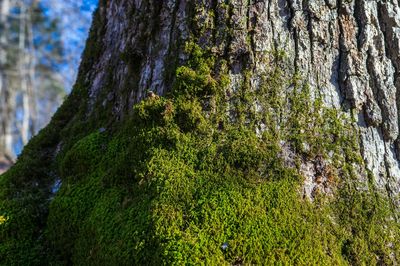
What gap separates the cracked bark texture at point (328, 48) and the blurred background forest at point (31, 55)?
14.4 metres

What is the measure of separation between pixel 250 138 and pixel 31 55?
1740 cm

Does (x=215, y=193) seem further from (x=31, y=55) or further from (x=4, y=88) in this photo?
(x=4, y=88)

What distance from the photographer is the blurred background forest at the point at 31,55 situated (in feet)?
56.4

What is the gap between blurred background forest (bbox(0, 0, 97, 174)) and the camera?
17188 millimetres

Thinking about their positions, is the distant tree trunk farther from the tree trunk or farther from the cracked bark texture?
the cracked bark texture

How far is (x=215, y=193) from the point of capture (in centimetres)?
186

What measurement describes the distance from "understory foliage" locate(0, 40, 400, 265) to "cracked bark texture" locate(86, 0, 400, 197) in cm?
9

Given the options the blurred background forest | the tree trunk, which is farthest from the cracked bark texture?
the blurred background forest

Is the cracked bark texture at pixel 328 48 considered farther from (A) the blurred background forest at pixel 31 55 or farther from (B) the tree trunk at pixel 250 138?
(A) the blurred background forest at pixel 31 55

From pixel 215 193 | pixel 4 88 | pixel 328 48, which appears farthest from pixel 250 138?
pixel 4 88

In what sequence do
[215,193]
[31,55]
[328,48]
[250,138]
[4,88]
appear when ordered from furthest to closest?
[4,88] → [31,55] → [328,48] → [250,138] → [215,193]

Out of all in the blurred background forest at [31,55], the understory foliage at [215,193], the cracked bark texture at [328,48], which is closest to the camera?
the understory foliage at [215,193]

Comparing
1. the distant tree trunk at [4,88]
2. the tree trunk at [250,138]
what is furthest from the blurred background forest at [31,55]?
the tree trunk at [250,138]

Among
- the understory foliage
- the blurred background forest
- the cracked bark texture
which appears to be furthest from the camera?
the blurred background forest
